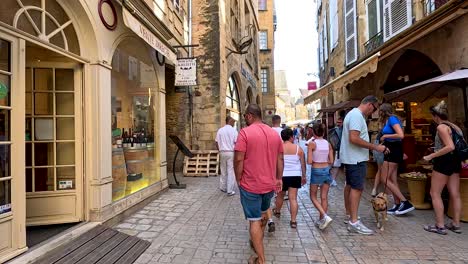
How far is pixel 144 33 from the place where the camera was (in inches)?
231

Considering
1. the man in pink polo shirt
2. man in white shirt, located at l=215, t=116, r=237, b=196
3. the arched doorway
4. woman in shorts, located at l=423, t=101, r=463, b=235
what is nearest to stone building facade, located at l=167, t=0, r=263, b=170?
the arched doorway

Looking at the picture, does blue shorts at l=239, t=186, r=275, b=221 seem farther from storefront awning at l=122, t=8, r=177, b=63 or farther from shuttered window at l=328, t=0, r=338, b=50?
shuttered window at l=328, t=0, r=338, b=50

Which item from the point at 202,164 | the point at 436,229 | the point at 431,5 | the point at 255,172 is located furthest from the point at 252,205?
the point at 202,164

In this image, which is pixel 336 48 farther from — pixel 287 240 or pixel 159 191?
pixel 287 240

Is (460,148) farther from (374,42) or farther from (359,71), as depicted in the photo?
(374,42)

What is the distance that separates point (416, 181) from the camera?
6.02 meters

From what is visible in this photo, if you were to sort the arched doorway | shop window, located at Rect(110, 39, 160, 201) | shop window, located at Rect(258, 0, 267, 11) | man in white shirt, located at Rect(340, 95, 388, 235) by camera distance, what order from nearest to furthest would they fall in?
man in white shirt, located at Rect(340, 95, 388, 235), shop window, located at Rect(110, 39, 160, 201), the arched doorway, shop window, located at Rect(258, 0, 267, 11)

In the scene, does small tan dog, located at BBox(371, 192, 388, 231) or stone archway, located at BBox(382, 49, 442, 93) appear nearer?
small tan dog, located at BBox(371, 192, 388, 231)

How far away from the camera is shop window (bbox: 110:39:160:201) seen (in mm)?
6012

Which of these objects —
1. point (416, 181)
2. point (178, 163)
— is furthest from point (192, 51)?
point (416, 181)

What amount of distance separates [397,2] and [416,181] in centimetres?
556

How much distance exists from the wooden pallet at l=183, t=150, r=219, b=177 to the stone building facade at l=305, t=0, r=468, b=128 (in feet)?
13.1

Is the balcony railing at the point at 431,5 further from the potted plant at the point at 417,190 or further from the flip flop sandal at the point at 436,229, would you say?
the flip flop sandal at the point at 436,229

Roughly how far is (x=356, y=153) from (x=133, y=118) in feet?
13.7
